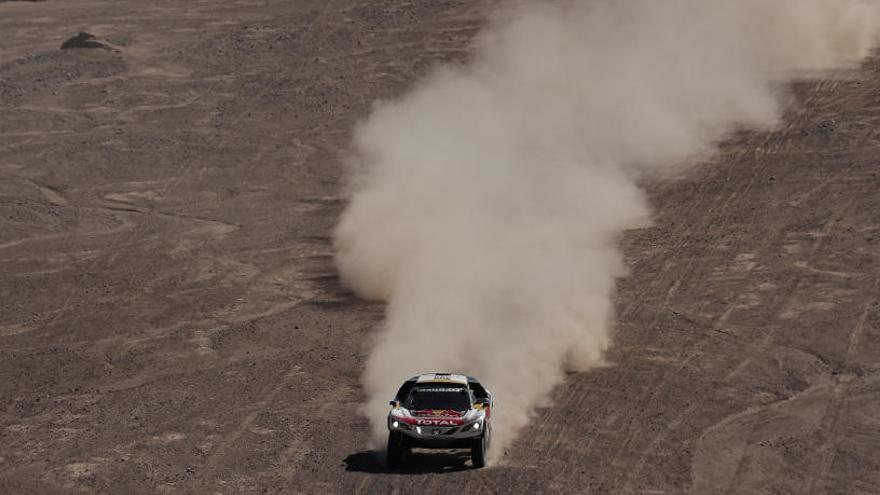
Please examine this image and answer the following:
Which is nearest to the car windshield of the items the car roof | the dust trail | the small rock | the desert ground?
the car roof

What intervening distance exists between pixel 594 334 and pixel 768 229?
9.20 metres

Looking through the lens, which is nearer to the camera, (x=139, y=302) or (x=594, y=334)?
(x=594, y=334)

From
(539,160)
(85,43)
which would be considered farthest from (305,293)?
(85,43)

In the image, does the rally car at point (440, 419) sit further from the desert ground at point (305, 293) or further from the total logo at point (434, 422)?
the desert ground at point (305, 293)

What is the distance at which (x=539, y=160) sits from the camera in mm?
39938

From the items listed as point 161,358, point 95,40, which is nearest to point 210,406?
point 161,358

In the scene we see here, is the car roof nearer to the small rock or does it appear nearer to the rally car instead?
the rally car

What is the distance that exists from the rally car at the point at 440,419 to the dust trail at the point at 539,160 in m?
1.05

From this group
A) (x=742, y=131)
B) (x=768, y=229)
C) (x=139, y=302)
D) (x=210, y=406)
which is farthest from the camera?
(x=742, y=131)

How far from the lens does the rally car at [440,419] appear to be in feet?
68.1

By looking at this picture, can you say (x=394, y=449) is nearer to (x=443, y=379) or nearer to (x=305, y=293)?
(x=443, y=379)

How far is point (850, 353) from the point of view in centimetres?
2727

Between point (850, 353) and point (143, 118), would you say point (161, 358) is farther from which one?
point (143, 118)

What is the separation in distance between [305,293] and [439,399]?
446 inches
